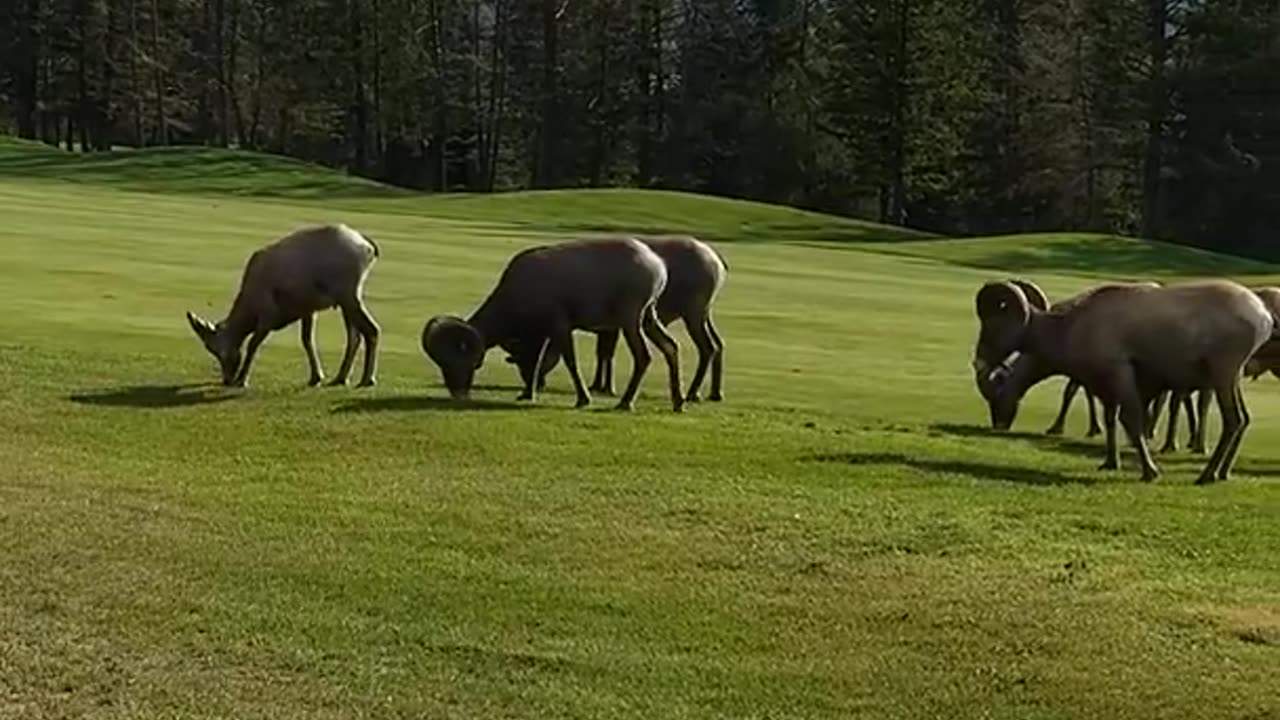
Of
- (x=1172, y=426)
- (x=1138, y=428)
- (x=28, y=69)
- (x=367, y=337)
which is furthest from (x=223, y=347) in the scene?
(x=28, y=69)

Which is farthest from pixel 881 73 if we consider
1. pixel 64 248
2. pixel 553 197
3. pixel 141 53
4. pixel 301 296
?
pixel 301 296

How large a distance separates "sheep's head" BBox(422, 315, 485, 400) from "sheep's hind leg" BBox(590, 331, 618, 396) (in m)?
1.93

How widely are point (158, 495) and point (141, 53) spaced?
256 feet

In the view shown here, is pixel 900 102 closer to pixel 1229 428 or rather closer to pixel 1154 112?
pixel 1154 112

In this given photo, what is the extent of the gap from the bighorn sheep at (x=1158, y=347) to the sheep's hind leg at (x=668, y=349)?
13.0 ft

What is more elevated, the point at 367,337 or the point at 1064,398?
the point at 367,337

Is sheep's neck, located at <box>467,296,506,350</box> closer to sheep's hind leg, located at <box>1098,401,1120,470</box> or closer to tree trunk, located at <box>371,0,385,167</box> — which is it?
sheep's hind leg, located at <box>1098,401,1120,470</box>

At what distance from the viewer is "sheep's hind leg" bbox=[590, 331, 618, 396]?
2114 centimetres

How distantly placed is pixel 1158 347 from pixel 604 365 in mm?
6886

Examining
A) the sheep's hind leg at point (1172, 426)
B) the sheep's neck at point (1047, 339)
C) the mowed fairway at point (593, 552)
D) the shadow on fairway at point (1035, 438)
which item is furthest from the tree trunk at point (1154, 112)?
the sheep's neck at point (1047, 339)

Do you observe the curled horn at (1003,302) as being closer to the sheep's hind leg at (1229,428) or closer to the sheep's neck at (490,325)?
the sheep's hind leg at (1229,428)

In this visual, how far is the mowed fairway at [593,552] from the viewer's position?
980 centimetres

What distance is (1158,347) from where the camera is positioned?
53.8ft

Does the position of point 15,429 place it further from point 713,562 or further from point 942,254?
point 942,254
